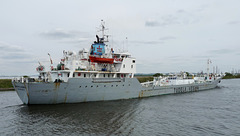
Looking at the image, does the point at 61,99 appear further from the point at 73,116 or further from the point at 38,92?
the point at 73,116

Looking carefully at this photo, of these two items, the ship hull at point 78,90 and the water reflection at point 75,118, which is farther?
the ship hull at point 78,90

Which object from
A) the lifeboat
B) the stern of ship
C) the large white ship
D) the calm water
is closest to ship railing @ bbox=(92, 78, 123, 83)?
the large white ship

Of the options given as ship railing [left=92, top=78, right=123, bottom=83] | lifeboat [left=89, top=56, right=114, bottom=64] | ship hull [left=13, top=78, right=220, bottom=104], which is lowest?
ship hull [left=13, top=78, right=220, bottom=104]

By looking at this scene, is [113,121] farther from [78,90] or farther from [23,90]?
[23,90]

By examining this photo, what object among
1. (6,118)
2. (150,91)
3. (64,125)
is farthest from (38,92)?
(150,91)

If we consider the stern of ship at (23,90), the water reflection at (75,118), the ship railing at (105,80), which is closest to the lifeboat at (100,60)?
the ship railing at (105,80)

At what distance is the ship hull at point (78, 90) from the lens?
17734 millimetres

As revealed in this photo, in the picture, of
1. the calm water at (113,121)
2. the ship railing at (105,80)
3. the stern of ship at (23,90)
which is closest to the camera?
the calm water at (113,121)

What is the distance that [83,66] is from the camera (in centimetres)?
2027

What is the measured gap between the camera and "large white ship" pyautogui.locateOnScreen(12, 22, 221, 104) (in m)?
18.0

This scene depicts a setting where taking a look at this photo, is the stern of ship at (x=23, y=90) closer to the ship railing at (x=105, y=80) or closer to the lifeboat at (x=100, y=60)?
the ship railing at (x=105, y=80)

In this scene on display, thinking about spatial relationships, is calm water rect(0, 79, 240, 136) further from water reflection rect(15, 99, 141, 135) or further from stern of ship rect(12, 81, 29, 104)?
stern of ship rect(12, 81, 29, 104)

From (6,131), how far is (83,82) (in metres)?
8.71

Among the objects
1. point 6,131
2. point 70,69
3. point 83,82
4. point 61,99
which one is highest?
point 70,69
